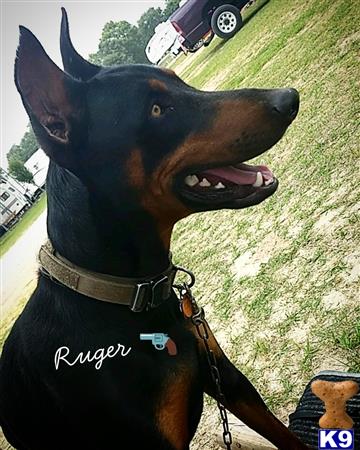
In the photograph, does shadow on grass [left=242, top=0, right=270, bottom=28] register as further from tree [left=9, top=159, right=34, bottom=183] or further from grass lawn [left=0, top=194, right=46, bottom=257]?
tree [left=9, top=159, right=34, bottom=183]

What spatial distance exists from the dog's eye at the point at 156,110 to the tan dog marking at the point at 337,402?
1.37 m

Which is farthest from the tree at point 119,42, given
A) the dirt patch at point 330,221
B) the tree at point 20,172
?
the dirt patch at point 330,221

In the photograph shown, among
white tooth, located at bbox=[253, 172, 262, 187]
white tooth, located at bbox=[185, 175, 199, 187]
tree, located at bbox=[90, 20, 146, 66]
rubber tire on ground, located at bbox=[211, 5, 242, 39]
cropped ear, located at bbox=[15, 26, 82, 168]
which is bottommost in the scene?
rubber tire on ground, located at bbox=[211, 5, 242, 39]

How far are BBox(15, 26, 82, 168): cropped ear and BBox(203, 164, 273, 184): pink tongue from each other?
0.55 metres

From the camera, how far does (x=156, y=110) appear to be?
72.6 inches

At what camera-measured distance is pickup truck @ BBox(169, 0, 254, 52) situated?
40.1ft

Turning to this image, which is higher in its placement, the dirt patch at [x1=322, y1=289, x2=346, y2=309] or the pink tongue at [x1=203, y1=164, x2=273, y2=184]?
the pink tongue at [x1=203, y1=164, x2=273, y2=184]

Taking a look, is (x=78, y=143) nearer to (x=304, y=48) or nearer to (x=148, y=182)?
(x=148, y=182)

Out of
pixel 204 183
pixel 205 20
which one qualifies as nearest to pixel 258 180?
pixel 204 183

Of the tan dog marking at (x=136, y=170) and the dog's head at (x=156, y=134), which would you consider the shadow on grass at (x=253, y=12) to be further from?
the tan dog marking at (x=136, y=170)

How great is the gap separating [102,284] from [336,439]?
1147 millimetres

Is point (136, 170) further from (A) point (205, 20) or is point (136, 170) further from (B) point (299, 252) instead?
(A) point (205, 20)

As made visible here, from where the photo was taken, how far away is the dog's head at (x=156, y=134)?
5.80ft

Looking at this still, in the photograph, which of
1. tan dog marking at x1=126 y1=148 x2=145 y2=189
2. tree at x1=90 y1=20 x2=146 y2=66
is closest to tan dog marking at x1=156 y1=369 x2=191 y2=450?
tan dog marking at x1=126 y1=148 x2=145 y2=189
